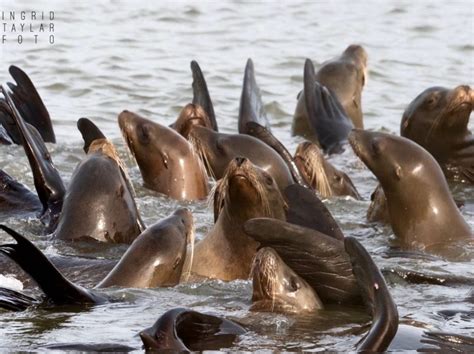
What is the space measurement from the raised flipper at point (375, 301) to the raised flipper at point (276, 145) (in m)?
3.11

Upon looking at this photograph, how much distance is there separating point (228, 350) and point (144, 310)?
0.78 m

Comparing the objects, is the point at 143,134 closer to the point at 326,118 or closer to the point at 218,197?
the point at 218,197

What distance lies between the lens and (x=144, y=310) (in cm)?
595

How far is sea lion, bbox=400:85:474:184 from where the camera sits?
34.3ft

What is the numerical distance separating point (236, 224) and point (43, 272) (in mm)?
1521

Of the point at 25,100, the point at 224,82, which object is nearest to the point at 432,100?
the point at 25,100

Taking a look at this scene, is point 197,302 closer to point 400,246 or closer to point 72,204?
point 72,204

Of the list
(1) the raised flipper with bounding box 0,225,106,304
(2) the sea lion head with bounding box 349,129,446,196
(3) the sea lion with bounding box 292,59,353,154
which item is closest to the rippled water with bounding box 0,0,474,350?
(1) the raised flipper with bounding box 0,225,106,304

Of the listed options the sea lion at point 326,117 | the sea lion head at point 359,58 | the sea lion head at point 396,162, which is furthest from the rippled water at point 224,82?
the sea lion head at point 359,58

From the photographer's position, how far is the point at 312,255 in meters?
6.13

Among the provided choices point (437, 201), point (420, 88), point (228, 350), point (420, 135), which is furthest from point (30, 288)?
point (420, 88)

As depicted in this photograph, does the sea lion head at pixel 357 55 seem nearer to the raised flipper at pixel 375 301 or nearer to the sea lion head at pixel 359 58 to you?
the sea lion head at pixel 359 58

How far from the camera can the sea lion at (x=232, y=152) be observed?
8.19 metres

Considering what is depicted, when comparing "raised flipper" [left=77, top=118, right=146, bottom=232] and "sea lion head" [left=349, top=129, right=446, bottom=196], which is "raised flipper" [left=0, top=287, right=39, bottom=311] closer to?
→ "raised flipper" [left=77, top=118, right=146, bottom=232]
